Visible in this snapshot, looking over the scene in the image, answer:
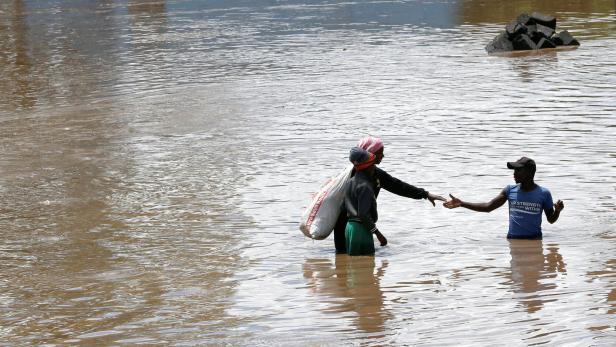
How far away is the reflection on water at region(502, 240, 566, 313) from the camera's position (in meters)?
8.63

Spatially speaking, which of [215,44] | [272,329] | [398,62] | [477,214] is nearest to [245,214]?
[477,214]

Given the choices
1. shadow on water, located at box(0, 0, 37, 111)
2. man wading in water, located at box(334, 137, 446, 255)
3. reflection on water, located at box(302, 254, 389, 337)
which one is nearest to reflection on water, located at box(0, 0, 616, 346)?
reflection on water, located at box(302, 254, 389, 337)

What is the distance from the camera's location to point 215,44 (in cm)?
3052

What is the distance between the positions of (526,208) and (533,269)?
0.85 metres

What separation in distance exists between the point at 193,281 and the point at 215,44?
2119 cm

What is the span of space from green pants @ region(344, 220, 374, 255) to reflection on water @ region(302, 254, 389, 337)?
7 cm

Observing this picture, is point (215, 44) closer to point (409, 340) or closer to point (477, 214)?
point (477, 214)

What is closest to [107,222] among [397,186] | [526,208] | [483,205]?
[397,186]

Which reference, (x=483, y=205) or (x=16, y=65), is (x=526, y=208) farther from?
(x=16, y=65)

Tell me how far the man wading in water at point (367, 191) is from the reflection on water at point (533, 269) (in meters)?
0.85

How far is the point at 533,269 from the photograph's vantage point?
9.50 metres

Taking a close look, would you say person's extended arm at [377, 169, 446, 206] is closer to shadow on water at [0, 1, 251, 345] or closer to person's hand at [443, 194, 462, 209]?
person's hand at [443, 194, 462, 209]

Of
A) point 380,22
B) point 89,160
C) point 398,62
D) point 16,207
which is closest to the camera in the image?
point 16,207

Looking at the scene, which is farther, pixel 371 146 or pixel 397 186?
pixel 397 186
